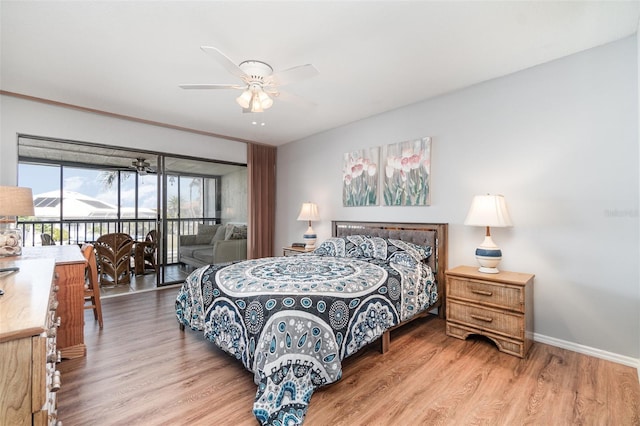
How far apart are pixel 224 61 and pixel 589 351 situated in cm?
366

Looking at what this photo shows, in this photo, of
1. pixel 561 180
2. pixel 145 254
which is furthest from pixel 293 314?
pixel 145 254

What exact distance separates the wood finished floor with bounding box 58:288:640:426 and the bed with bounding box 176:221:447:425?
0.60 ft

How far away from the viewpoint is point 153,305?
12.4ft

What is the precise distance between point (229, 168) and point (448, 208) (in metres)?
3.80

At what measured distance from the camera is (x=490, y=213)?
8.57 ft

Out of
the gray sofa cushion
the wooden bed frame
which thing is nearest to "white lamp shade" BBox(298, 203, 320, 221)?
the wooden bed frame

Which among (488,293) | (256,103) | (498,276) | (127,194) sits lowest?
(488,293)

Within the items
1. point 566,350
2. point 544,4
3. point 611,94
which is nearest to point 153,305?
point 566,350

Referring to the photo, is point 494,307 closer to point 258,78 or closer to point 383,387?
point 383,387

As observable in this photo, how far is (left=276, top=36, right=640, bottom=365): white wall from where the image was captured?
2305mm

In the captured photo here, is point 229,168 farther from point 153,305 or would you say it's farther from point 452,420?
point 452,420

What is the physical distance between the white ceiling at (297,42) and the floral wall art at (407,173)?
24.0 inches

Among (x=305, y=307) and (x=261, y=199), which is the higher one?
(x=261, y=199)

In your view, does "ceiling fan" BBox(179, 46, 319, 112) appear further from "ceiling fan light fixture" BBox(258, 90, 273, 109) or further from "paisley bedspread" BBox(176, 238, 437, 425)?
"paisley bedspread" BBox(176, 238, 437, 425)
